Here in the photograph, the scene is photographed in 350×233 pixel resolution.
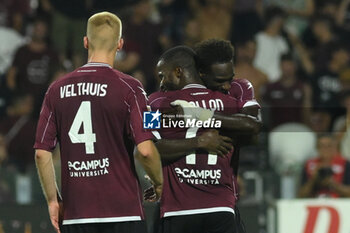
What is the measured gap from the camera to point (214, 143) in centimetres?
597

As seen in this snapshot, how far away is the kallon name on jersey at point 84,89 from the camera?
17.7 feet

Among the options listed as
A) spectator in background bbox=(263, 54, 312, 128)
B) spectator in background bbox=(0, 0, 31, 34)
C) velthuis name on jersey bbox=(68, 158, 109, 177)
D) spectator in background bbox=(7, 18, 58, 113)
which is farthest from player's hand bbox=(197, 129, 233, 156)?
spectator in background bbox=(0, 0, 31, 34)

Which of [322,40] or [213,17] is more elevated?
[213,17]

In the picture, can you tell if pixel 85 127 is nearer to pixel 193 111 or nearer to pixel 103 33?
pixel 103 33

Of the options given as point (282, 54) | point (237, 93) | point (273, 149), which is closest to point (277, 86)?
point (282, 54)

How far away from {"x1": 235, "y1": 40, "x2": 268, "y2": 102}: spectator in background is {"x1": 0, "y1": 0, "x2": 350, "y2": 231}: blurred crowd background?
0.02 meters

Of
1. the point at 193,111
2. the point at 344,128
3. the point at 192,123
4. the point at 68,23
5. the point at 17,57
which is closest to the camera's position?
the point at 193,111

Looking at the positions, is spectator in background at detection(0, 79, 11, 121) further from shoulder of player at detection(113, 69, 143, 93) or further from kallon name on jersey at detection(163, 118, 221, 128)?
shoulder of player at detection(113, 69, 143, 93)

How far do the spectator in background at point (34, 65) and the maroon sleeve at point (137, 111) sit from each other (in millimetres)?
6676

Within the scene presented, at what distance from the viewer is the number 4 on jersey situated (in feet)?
17.7

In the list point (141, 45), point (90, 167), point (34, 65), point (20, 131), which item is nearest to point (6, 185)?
point (20, 131)

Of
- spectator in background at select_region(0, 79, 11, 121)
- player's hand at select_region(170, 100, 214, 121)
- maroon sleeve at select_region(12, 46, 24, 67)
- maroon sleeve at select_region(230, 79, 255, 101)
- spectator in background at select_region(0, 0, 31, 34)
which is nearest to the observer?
player's hand at select_region(170, 100, 214, 121)

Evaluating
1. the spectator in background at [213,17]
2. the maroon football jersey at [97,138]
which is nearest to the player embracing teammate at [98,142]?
the maroon football jersey at [97,138]

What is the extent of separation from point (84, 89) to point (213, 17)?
7911 mm
